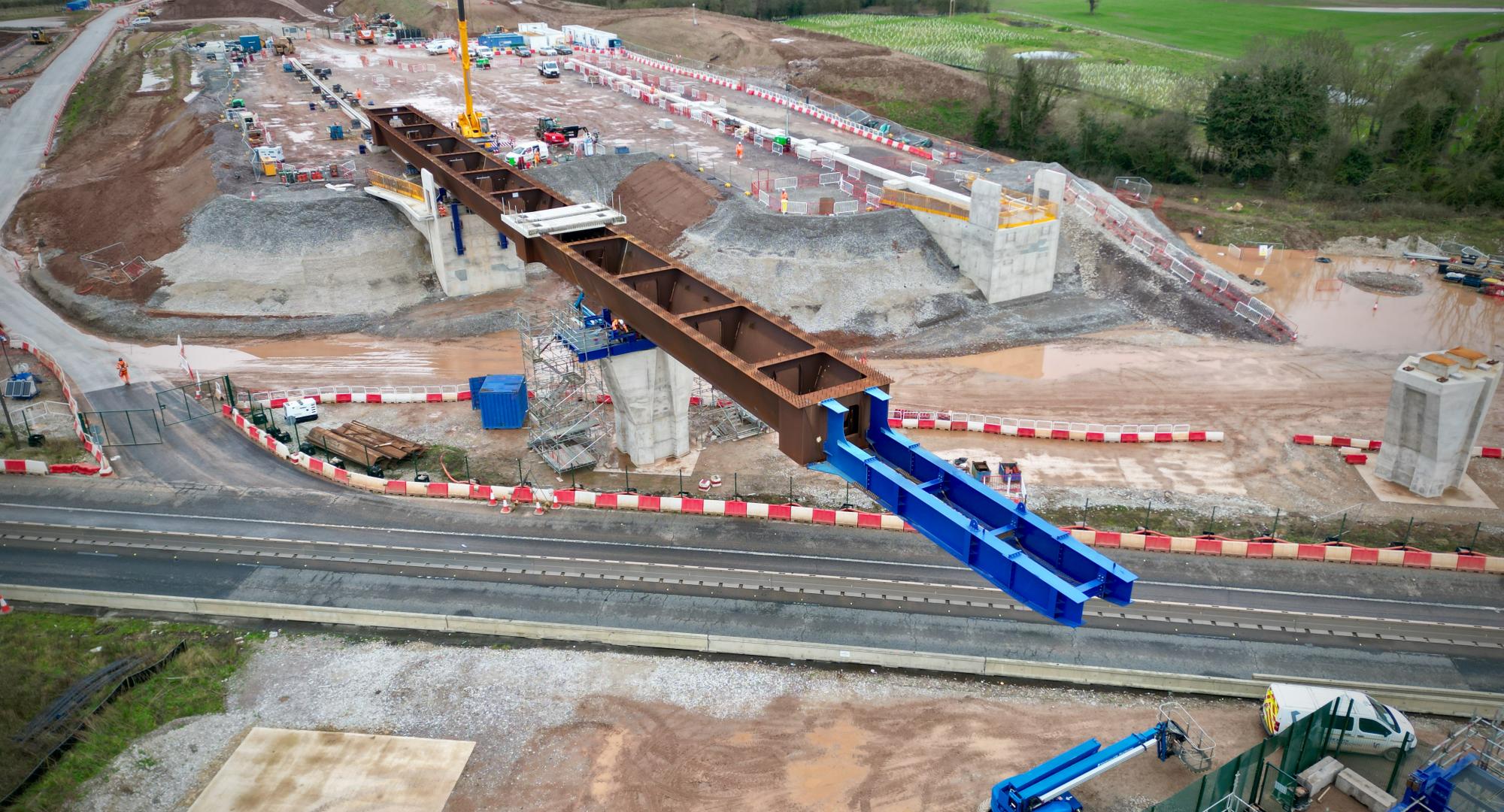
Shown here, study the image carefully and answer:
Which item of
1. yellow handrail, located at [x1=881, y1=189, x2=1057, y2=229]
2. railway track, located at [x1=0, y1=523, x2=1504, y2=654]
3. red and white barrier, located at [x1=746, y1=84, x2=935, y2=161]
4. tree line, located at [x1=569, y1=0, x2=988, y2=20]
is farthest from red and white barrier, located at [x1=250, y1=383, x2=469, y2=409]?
tree line, located at [x1=569, y1=0, x2=988, y2=20]

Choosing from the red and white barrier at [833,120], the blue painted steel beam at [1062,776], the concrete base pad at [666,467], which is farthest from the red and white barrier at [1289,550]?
the red and white barrier at [833,120]

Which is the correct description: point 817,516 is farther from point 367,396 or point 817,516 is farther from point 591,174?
point 591,174

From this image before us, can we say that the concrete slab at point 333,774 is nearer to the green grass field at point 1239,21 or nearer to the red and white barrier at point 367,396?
the red and white barrier at point 367,396

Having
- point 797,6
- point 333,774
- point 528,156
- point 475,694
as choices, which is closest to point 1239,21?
point 797,6

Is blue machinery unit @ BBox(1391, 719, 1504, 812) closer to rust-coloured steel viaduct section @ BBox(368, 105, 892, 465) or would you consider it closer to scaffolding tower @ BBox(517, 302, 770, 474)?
rust-coloured steel viaduct section @ BBox(368, 105, 892, 465)

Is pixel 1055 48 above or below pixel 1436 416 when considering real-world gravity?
above

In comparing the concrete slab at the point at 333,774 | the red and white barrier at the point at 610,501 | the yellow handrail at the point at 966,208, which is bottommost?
the concrete slab at the point at 333,774
